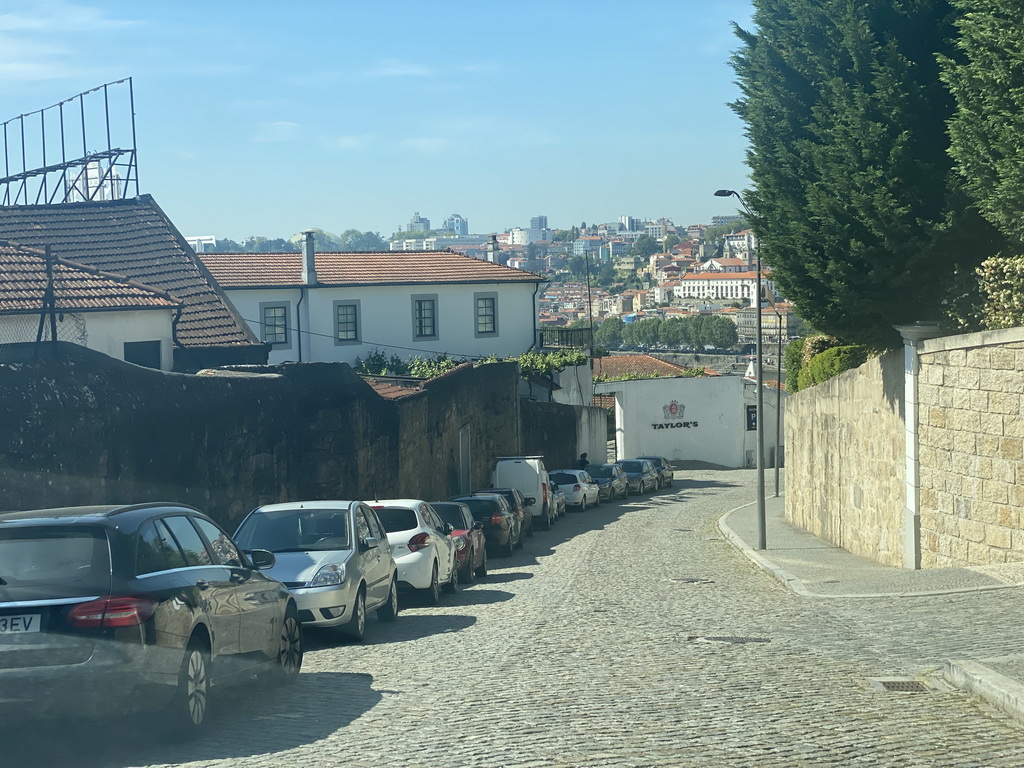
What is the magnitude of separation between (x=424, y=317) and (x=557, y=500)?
17897 mm

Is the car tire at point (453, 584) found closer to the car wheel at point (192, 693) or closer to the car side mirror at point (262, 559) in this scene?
the car side mirror at point (262, 559)

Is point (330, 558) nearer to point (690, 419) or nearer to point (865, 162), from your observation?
point (865, 162)

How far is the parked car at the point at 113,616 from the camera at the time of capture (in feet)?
24.0

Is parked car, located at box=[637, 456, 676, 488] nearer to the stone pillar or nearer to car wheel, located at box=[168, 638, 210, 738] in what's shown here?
the stone pillar

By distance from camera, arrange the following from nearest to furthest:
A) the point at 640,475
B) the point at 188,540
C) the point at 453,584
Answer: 1. the point at 188,540
2. the point at 453,584
3. the point at 640,475

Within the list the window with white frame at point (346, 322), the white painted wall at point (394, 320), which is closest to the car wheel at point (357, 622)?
the white painted wall at point (394, 320)

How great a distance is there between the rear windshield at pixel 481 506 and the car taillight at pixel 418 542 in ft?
29.9

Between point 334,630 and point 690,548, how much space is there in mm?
16378

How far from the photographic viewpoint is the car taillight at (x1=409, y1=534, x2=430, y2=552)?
17006mm

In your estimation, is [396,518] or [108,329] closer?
[396,518]

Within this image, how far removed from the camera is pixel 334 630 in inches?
516

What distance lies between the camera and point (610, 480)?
47688 millimetres

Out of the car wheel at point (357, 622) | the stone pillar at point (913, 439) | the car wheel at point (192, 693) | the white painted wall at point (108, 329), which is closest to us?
the car wheel at point (192, 693)

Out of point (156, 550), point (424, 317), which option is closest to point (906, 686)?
point (156, 550)
